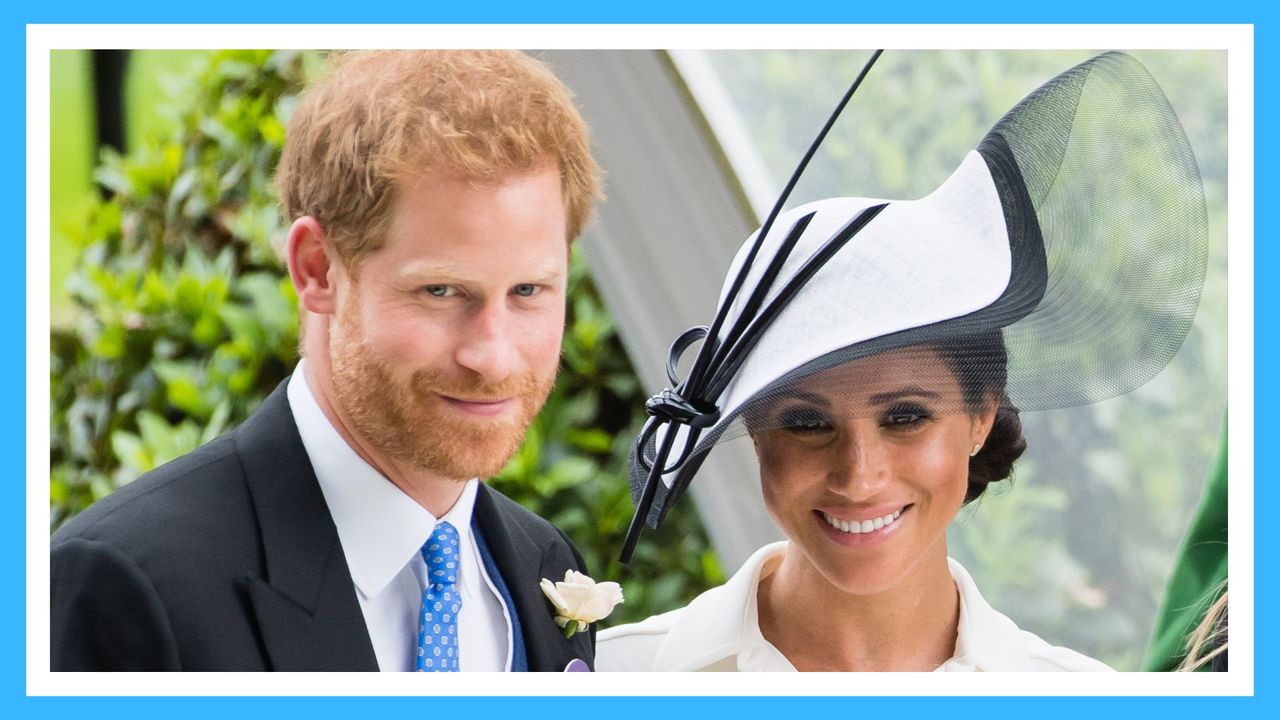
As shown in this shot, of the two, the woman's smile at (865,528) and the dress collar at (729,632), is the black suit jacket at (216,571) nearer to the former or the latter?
the dress collar at (729,632)

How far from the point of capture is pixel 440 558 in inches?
69.6

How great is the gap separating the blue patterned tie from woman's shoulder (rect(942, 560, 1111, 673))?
0.71m

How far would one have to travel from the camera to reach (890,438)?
1802 mm

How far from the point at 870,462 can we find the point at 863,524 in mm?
94

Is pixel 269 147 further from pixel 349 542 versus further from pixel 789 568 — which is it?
pixel 789 568

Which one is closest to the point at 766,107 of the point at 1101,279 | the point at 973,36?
the point at 973,36

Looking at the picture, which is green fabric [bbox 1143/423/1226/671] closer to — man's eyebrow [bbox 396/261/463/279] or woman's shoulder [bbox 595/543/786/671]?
woman's shoulder [bbox 595/543/786/671]

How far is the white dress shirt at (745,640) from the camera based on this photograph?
1971 millimetres

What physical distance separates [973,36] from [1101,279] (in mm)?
421

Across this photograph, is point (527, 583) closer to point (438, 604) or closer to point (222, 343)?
point (438, 604)

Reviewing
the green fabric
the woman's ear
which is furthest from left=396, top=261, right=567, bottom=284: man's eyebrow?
the green fabric

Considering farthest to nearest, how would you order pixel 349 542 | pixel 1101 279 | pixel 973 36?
1. pixel 973 36
2. pixel 1101 279
3. pixel 349 542

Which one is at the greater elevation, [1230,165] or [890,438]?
[1230,165]

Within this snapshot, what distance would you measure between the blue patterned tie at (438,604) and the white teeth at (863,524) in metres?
0.50
